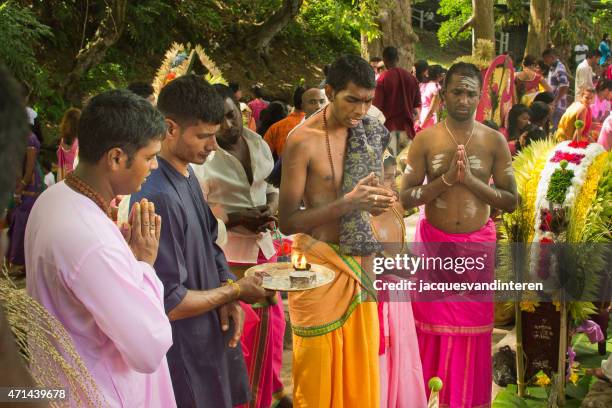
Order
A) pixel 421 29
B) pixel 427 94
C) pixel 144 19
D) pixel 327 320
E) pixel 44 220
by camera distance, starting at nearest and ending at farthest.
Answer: pixel 44 220, pixel 327 320, pixel 427 94, pixel 144 19, pixel 421 29

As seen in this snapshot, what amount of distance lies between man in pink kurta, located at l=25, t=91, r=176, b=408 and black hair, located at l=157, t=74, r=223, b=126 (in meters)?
0.55

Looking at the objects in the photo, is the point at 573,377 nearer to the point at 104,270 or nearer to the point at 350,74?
the point at 350,74

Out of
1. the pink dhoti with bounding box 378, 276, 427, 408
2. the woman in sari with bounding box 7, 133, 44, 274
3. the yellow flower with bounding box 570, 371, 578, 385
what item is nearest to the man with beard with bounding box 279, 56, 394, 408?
the pink dhoti with bounding box 378, 276, 427, 408

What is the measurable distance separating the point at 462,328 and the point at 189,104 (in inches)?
84.4

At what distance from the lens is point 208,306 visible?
283 centimetres

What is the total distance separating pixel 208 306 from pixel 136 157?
696 millimetres

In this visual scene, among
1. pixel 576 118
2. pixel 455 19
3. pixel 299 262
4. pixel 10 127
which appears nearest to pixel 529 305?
pixel 299 262

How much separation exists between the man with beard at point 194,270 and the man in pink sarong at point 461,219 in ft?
5.15

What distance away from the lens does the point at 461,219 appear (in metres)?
4.32

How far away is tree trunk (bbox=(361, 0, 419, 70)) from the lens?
47.5 feet

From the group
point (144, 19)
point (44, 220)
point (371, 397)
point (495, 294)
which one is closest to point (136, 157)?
point (44, 220)

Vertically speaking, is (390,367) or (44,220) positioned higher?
(44,220)

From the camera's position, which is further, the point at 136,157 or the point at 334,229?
the point at 334,229

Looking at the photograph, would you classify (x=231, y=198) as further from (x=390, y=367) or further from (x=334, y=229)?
(x=390, y=367)
